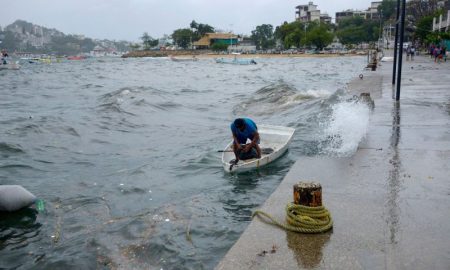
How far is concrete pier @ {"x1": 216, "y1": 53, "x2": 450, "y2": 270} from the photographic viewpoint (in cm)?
419

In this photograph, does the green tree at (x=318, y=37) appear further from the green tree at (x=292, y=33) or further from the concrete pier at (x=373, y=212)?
the concrete pier at (x=373, y=212)

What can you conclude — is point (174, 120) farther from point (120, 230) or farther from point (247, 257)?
point (247, 257)

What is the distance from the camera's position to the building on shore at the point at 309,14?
172 m

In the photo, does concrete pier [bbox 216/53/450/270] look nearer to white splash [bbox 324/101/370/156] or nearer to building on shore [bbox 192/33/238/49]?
white splash [bbox 324/101/370/156]

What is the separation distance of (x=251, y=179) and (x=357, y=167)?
2.45 metres

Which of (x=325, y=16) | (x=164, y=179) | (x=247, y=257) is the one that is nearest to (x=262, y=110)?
(x=164, y=179)

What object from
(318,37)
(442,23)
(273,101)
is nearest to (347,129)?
(273,101)

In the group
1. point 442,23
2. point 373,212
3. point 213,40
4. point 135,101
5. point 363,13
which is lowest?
point 135,101

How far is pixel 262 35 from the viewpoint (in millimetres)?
164250

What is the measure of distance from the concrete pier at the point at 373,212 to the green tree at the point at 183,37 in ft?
512

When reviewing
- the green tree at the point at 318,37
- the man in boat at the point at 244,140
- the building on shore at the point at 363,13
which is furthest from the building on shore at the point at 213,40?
the man in boat at the point at 244,140

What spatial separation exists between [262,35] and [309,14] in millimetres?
24103

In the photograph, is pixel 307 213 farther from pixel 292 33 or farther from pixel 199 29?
pixel 199 29

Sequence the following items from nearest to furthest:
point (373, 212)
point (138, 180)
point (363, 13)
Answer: point (373, 212) < point (138, 180) < point (363, 13)
